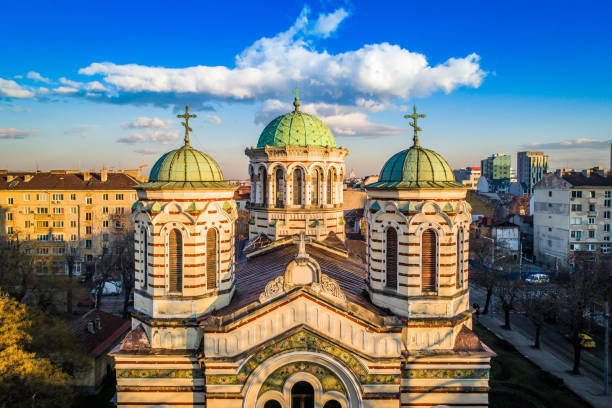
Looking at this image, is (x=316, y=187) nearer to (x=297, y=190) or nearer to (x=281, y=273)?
(x=297, y=190)

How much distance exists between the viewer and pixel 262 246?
28.1 m

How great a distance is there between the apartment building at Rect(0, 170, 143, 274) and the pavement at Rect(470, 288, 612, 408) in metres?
48.2

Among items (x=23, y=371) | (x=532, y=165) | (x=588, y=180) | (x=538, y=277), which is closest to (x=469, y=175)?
(x=532, y=165)

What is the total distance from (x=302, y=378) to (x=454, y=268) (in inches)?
279

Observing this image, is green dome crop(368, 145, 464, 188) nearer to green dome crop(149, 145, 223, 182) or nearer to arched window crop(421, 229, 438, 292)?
arched window crop(421, 229, 438, 292)

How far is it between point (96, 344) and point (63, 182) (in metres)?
41.9

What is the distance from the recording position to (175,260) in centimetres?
1728

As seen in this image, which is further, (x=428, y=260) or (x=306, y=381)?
(x=428, y=260)

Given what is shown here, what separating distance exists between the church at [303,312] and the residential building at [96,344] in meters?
12.4

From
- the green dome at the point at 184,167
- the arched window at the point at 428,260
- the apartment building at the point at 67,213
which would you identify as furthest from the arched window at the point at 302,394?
the apartment building at the point at 67,213

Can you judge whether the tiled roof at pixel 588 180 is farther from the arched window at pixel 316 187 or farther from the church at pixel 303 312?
the church at pixel 303 312

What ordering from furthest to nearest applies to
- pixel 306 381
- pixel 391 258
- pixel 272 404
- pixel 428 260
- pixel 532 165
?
pixel 532 165 < pixel 391 258 < pixel 428 260 < pixel 272 404 < pixel 306 381

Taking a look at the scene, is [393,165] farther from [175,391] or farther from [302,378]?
[175,391]

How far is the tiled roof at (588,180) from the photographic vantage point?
59562mm
